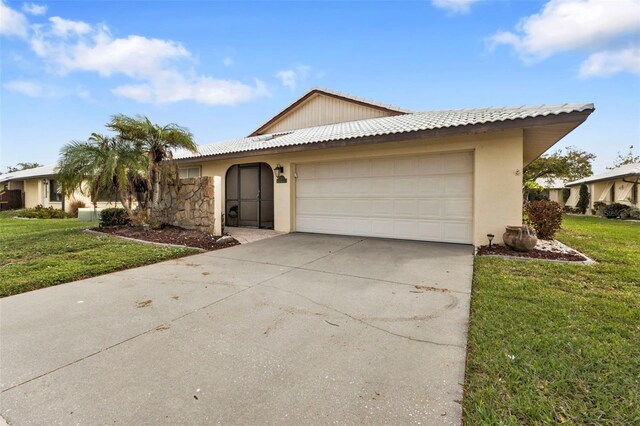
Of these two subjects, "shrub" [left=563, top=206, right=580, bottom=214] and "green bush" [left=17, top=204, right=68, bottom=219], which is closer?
"green bush" [left=17, top=204, right=68, bottom=219]

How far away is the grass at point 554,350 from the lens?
1.77 meters

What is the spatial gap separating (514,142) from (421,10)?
5312 mm

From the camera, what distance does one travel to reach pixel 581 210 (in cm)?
2169

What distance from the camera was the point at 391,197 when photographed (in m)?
8.11

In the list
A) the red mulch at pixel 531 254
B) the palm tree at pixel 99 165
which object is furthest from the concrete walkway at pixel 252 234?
the red mulch at pixel 531 254

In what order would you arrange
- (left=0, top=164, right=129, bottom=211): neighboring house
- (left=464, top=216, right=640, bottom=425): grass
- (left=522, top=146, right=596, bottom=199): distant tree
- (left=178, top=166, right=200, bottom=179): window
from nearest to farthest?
(left=464, top=216, right=640, bottom=425): grass, (left=178, top=166, right=200, bottom=179): window, (left=0, top=164, right=129, bottom=211): neighboring house, (left=522, top=146, right=596, bottom=199): distant tree

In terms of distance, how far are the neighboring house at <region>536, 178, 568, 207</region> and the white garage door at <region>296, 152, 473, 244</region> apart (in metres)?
26.0

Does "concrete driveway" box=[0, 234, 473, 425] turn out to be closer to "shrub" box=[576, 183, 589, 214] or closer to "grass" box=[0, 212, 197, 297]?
"grass" box=[0, 212, 197, 297]

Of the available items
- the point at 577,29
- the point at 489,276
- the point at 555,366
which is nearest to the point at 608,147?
the point at 577,29

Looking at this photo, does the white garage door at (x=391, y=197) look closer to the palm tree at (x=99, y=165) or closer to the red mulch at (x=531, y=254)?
the red mulch at (x=531, y=254)

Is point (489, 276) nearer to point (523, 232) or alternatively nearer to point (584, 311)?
point (584, 311)

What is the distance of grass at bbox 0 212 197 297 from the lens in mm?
4457

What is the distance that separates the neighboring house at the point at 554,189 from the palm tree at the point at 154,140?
30.6 meters

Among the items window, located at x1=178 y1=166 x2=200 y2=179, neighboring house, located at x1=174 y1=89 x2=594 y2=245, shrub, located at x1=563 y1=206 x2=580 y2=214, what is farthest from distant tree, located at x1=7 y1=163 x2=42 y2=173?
shrub, located at x1=563 y1=206 x2=580 y2=214
